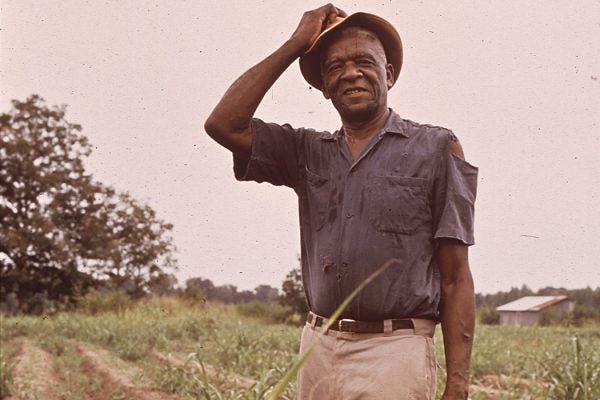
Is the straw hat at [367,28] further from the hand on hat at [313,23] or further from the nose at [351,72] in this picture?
the nose at [351,72]

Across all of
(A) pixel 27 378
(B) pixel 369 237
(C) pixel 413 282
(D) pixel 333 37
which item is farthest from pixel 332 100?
(A) pixel 27 378

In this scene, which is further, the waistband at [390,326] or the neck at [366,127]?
the neck at [366,127]

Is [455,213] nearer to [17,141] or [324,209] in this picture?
[324,209]

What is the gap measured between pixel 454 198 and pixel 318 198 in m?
0.37

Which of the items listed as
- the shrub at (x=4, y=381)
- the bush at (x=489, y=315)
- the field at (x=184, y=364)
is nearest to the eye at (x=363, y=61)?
the field at (x=184, y=364)

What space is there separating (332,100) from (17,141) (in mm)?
26884

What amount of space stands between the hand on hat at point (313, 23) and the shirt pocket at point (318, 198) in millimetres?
378

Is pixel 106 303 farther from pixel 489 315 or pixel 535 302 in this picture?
pixel 535 302

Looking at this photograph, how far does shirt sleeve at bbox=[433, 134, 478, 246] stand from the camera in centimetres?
175

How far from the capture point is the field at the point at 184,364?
12.8 ft

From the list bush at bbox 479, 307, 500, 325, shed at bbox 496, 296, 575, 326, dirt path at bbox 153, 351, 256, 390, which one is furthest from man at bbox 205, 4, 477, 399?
shed at bbox 496, 296, 575, 326

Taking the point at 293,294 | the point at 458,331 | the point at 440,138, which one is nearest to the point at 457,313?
the point at 458,331

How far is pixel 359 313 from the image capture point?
176cm

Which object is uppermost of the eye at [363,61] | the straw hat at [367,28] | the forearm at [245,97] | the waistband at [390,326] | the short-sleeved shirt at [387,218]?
the straw hat at [367,28]
